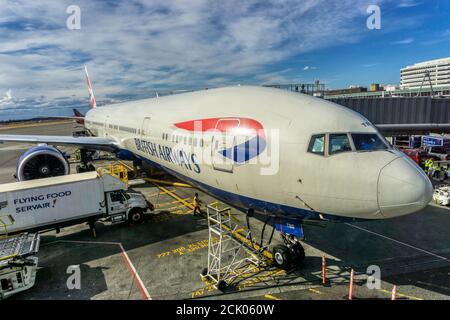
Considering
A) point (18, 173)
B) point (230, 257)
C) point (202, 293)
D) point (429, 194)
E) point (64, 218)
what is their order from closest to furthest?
point (429, 194), point (202, 293), point (230, 257), point (64, 218), point (18, 173)

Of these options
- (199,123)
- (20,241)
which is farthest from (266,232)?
(20,241)

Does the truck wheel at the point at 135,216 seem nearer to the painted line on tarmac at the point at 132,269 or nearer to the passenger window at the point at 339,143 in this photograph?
the painted line on tarmac at the point at 132,269

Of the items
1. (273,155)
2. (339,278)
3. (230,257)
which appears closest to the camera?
(273,155)

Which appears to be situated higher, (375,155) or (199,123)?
(199,123)

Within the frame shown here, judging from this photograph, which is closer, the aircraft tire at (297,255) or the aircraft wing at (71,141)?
the aircraft tire at (297,255)

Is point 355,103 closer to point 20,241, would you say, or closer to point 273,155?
point 273,155

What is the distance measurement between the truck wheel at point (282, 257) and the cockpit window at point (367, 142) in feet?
16.7

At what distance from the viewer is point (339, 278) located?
Answer: 10.5 metres

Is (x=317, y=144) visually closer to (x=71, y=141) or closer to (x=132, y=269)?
(x=132, y=269)

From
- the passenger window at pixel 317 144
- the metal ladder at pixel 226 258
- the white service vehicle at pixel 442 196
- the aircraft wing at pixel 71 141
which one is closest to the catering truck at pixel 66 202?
the metal ladder at pixel 226 258

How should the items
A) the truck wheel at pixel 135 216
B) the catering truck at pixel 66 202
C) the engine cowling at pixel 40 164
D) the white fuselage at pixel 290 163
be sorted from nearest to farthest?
the white fuselage at pixel 290 163, the catering truck at pixel 66 202, the truck wheel at pixel 135 216, the engine cowling at pixel 40 164

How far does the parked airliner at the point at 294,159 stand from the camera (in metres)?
7.42

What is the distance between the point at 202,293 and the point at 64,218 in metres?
8.40

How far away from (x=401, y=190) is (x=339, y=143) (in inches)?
77.9
